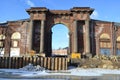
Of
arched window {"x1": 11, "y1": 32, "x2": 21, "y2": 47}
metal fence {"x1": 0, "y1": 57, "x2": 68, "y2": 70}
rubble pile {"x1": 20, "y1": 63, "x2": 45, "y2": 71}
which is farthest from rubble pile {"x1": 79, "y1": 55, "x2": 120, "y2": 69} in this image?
arched window {"x1": 11, "y1": 32, "x2": 21, "y2": 47}

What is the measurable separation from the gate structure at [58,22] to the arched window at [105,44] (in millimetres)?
3338

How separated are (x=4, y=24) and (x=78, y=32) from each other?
15.1 metres

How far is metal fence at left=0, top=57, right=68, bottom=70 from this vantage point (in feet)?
101

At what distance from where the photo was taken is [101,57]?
40.0 meters

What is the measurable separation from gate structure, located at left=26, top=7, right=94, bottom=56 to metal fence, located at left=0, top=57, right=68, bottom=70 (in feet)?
51.2

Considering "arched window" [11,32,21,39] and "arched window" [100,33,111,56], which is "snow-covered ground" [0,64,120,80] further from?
"arched window" [100,33,111,56]

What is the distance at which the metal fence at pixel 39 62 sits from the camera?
3078cm

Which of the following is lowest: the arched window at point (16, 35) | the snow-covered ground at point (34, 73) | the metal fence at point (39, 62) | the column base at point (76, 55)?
the snow-covered ground at point (34, 73)

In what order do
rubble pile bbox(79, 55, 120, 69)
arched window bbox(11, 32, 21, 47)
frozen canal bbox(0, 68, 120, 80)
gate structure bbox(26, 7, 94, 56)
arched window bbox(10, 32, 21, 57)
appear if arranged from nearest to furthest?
frozen canal bbox(0, 68, 120, 80) → rubble pile bbox(79, 55, 120, 69) → gate structure bbox(26, 7, 94, 56) → arched window bbox(10, 32, 21, 57) → arched window bbox(11, 32, 21, 47)

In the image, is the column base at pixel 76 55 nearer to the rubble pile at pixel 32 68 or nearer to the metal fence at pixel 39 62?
the metal fence at pixel 39 62

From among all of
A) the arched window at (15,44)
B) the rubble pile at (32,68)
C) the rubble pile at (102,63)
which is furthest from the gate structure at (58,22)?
the rubble pile at (32,68)

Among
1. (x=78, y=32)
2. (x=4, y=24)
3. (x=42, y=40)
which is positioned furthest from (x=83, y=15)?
(x=4, y=24)

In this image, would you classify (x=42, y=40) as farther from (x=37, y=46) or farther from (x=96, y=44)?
(x=96, y=44)

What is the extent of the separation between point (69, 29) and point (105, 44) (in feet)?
24.9
